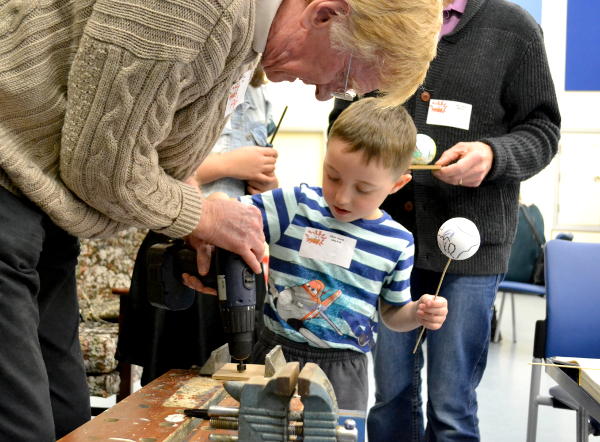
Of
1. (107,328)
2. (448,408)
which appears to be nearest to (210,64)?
(448,408)

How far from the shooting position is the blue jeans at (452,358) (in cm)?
191

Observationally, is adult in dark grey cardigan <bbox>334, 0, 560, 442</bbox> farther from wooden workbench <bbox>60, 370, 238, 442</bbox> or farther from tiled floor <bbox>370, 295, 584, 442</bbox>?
tiled floor <bbox>370, 295, 584, 442</bbox>

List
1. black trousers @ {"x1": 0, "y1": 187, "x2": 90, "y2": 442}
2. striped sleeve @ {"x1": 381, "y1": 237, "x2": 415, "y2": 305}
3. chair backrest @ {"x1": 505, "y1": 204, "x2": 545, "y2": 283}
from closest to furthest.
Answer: black trousers @ {"x1": 0, "y1": 187, "x2": 90, "y2": 442} < striped sleeve @ {"x1": 381, "y1": 237, "x2": 415, "y2": 305} < chair backrest @ {"x1": 505, "y1": 204, "x2": 545, "y2": 283}

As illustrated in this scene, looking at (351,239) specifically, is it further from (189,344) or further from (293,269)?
(189,344)

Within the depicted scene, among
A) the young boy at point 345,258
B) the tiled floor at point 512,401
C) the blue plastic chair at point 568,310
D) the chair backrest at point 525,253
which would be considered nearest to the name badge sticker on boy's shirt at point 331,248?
the young boy at point 345,258

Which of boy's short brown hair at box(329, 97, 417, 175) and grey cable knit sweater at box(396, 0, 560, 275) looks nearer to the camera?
boy's short brown hair at box(329, 97, 417, 175)

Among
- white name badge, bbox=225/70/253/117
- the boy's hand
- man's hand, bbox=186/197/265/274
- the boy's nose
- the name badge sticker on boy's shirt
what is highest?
white name badge, bbox=225/70/253/117

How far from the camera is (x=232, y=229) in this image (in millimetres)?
1230

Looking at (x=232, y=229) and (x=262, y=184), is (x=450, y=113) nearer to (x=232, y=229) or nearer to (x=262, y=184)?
(x=262, y=184)

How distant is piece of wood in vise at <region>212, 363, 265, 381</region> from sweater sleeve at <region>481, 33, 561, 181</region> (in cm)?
89

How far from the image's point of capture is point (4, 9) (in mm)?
997

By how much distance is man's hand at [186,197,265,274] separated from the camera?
1.21 m

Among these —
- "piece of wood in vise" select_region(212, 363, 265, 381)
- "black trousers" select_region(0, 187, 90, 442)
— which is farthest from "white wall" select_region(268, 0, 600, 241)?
"black trousers" select_region(0, 187, 90, 442)

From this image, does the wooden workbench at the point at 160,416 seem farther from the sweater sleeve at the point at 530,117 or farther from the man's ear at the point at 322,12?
the sweater sleeve at the point at 530,117
